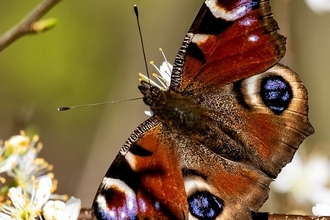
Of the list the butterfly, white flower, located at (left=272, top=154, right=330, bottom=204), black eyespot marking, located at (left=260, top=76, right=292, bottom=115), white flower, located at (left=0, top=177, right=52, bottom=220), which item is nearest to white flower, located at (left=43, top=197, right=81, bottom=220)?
white flower, located at (left=0, top=177, right=52, bottom=220)

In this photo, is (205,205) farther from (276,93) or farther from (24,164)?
(24,164)

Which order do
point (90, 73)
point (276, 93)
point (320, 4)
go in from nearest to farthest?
1. point (276, 93)
2. point (320, 4)
3. point (90, 73)

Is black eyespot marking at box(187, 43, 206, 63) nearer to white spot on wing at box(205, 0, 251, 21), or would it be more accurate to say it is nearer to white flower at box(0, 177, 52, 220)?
white spot on wing at box(205, 0, 251, 21)

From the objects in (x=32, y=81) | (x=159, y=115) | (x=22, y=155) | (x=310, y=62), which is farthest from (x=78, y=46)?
(x=159, y=115)

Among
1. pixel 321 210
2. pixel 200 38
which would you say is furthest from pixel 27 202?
pixel 321 210

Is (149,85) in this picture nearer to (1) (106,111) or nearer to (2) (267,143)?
(2) (267,143)
